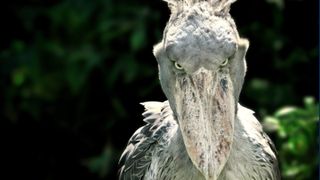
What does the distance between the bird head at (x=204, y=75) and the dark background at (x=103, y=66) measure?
123 inches

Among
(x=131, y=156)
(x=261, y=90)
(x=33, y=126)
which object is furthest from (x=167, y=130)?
(x=33, y=126)

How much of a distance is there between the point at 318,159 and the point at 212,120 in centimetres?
274

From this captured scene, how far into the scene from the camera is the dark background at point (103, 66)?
7070mm

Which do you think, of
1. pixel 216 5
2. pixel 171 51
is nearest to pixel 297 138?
pixel 216 5

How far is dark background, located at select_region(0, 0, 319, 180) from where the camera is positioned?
23.2 feet

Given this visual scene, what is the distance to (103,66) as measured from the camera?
7250 millimetres

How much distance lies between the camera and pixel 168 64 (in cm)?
374

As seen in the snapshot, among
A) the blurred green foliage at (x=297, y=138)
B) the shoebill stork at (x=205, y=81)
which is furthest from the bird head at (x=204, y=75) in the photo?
the blurred green foliage at (x=297, y=138)

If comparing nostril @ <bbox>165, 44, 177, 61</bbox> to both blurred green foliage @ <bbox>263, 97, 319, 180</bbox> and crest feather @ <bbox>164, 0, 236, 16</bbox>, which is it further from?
blurred green foliage @ <bbox>263, 97, 319, 180</bbox>

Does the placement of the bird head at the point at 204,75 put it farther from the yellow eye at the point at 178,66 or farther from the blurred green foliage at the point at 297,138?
the blurred green foliage at the point at 297,138

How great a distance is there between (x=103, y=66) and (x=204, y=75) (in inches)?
146

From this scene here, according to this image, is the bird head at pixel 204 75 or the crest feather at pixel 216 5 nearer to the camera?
the bird head at pixel 204 75

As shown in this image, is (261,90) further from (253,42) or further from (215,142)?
(215,142)

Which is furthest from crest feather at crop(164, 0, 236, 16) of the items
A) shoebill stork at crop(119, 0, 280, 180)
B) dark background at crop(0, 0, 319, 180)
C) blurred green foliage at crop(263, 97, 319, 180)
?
dark background at crop(0, 0, 319, 180)
